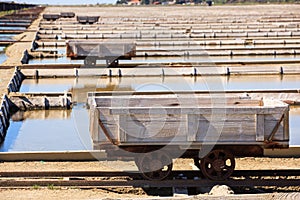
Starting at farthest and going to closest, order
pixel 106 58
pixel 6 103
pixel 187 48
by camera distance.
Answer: pixel 187 48 → pixel 106 58 → pixel 6 103

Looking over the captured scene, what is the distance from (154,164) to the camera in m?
7.89

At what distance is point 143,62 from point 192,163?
46.1ft

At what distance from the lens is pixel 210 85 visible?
17.8 m

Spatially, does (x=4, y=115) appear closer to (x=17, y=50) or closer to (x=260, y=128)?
(x=260, y=128)

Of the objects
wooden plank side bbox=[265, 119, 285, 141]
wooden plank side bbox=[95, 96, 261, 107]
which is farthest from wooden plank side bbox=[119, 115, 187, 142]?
wooden plank side bbox=[95, 96, 261, 107]

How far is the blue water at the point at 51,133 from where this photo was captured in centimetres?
1102

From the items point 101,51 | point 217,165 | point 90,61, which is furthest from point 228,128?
point 90,61

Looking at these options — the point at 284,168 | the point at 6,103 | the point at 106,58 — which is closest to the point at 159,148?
the point at 284,168

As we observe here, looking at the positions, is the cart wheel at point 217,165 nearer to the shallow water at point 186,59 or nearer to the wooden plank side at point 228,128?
the wooden plank side at point 228,128

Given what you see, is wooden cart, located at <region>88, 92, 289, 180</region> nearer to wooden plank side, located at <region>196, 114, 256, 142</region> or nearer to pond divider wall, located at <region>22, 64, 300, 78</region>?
wooden plank side, located at <region>196, 114, 256, 142</region>

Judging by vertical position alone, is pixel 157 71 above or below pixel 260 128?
below

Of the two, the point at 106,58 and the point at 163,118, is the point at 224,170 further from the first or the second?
the point at 106,58

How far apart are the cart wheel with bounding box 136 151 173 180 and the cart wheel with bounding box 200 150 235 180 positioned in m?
0.42

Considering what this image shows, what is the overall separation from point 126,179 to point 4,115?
548 cm
